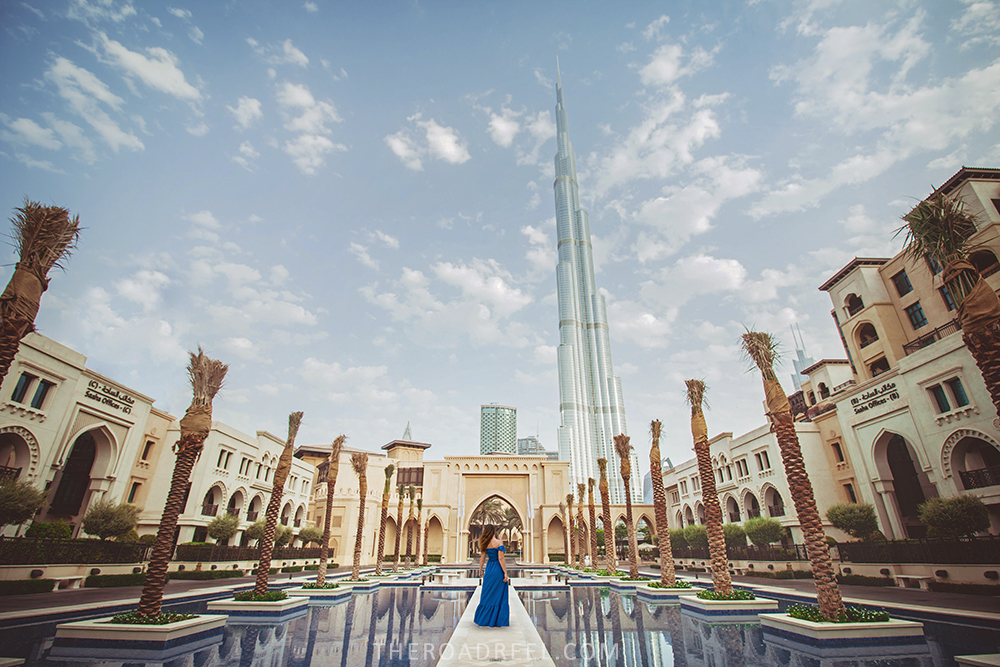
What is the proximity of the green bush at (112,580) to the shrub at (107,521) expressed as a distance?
6.89ft

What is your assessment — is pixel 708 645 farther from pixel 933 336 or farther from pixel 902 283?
pixel 902 283

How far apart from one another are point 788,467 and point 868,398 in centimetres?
1798

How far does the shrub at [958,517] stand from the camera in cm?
1641

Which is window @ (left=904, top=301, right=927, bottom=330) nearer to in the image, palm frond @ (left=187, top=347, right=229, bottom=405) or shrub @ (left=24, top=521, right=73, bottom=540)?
palm frond @ (left=187, top=347, right=229, bottom=405)

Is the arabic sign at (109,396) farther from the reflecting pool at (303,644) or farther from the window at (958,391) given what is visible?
the window at (958,391)

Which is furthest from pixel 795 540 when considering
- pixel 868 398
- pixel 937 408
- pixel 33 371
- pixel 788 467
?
pixel 33 371

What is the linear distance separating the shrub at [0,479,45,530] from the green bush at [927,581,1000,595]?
3221 cm

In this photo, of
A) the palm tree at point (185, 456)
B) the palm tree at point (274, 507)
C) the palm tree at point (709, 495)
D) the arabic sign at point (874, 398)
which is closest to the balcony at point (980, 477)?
the arabic sign at point (874, 398)

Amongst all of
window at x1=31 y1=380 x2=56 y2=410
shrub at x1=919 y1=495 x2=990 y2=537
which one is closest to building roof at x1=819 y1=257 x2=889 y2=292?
shrub at x1=919 y1=495 x2=990 y2=537

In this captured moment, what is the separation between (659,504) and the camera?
65.9 ft

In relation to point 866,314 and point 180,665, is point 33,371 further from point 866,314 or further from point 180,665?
point 866,314

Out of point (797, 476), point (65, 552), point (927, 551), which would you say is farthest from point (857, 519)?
point (65, 552)

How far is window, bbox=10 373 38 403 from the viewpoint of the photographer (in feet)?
63.8

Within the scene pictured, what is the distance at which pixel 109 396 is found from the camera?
24.5m
